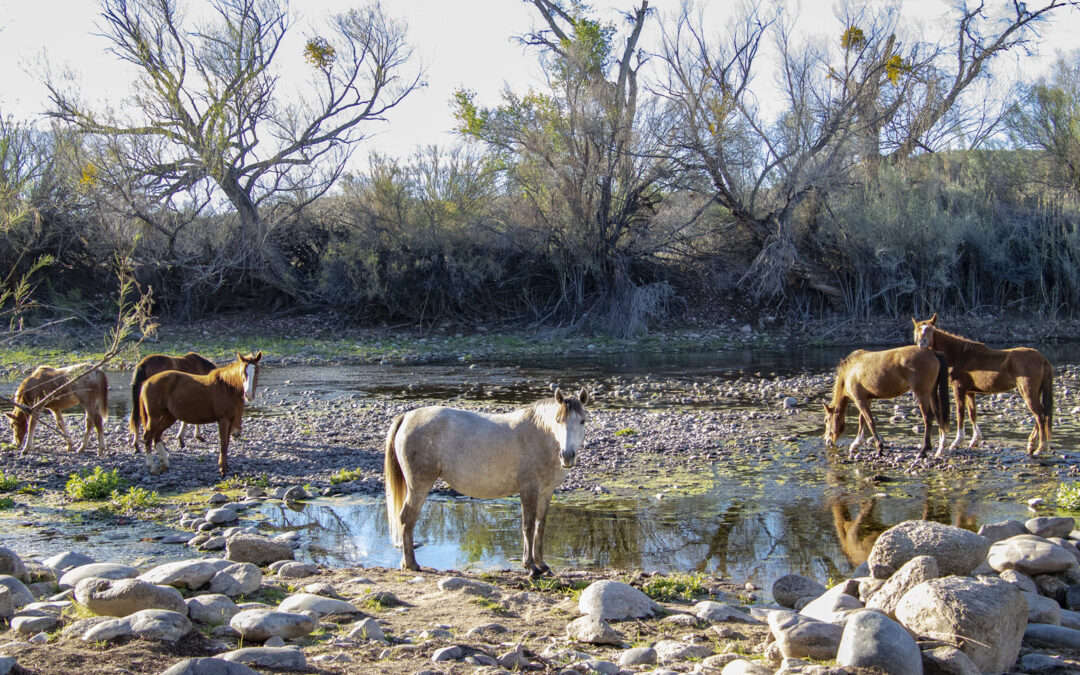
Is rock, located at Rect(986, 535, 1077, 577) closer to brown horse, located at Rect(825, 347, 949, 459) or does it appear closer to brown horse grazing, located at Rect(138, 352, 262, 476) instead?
brown horse, located at Rect(825, 347, 949, 459)

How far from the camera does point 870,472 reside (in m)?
10.8

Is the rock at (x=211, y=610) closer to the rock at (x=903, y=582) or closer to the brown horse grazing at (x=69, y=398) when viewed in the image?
the rock at (x=903, y=582)

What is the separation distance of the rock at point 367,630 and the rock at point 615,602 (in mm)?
1386

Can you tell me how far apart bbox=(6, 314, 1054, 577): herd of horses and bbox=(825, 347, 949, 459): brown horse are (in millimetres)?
14

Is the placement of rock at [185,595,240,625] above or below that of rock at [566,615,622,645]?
above

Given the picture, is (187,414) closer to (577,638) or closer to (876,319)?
(577,638)

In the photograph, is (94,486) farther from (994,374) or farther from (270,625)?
(994,374)

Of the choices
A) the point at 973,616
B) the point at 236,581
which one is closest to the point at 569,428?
the point at 236,581

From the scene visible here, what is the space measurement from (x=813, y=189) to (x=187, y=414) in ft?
80.2

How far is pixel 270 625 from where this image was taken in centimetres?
492

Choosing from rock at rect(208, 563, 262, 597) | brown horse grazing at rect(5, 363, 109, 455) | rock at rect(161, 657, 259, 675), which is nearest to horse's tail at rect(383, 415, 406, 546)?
rock at rect(208, 563, 262, 597)

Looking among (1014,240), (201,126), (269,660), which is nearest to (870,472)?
(269,660)

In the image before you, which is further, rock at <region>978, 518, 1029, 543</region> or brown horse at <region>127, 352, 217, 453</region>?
brown horse at <region>127, 352, 217, 453</region>

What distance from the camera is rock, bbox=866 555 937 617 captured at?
5.43m
